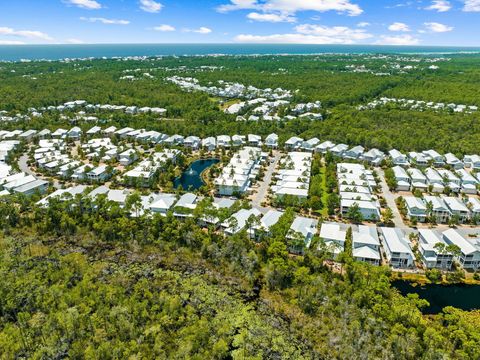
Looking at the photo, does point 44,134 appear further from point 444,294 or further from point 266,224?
point 444,294

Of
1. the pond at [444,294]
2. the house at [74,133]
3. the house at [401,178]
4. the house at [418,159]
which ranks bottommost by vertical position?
the pond at [444,294]

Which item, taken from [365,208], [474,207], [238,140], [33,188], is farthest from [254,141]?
[33,188]

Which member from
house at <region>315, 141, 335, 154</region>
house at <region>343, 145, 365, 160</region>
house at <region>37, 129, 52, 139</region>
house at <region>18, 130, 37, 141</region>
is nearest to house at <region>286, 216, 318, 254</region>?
house at <region>343, 145, 365, 160</region>

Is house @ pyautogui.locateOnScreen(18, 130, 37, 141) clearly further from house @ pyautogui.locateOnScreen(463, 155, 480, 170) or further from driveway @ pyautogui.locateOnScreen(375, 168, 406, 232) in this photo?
house @ pyautogui.locateOnScreen(463, 155, 480, 170)

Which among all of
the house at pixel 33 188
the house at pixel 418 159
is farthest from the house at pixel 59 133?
the house at pixel 418 159

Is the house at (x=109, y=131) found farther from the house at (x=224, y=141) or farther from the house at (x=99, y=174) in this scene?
the house at (x=224, y=141)

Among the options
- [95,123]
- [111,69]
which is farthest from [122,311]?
[111,69]
